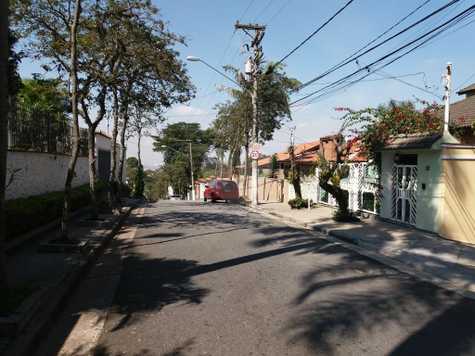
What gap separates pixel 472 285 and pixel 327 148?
21.9 m

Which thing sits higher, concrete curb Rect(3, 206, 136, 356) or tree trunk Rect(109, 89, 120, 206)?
tree trunk Rect(109, 89, 120, 206)

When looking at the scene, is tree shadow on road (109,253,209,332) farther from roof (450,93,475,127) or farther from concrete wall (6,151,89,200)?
roof (450,93,475,127)

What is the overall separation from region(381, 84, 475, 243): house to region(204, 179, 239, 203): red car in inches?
554

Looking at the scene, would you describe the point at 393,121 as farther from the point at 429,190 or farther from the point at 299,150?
the point at 299,150

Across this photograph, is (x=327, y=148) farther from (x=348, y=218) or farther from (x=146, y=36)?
(x=146, y=36)

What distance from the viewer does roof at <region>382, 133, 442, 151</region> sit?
39.5 ft

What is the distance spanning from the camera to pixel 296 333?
4.88m

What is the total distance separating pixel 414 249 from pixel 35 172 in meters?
10.2

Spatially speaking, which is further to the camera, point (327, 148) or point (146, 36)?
point (327, 148)

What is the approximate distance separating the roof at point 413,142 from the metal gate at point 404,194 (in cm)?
75

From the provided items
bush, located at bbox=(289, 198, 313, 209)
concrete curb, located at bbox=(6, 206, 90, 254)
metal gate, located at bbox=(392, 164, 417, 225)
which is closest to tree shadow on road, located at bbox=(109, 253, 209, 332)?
concrete curb, located at bbox=(6, 206, 90, 254)

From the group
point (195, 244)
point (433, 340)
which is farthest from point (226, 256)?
point (433, 340)

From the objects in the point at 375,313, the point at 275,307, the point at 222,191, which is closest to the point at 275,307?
the point at 275,307

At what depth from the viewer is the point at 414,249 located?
1043cm
